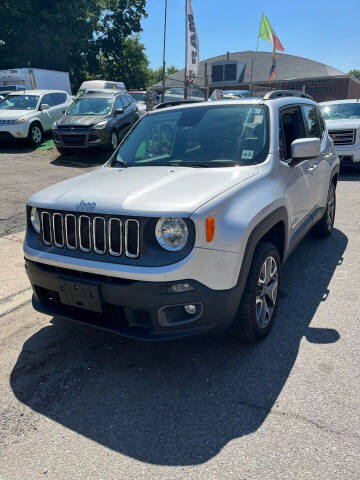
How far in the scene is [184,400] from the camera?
255 centimetres

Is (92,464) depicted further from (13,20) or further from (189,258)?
(13,20)

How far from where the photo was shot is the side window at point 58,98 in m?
13.7

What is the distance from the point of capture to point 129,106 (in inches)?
512

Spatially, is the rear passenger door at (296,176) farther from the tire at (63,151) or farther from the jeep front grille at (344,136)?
the tire at (63,151)

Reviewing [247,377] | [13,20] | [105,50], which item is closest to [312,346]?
[247,377]

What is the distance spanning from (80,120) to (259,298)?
9.61m

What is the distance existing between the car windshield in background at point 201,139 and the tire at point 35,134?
933 centimetres

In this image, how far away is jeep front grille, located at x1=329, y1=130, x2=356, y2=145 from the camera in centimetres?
1018

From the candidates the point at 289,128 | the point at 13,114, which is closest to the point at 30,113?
the point at 13,114

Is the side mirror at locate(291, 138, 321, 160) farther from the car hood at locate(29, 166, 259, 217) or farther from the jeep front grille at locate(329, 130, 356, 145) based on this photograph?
the jeep front grille at locate(329, 130, 356, 145)

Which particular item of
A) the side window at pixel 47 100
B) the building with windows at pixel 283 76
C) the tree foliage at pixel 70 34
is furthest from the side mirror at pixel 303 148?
the building with windows at pixel 283 76

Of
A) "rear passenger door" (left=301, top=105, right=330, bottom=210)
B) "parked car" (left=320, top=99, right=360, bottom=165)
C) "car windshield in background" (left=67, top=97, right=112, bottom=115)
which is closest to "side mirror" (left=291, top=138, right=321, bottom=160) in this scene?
"rear passenger door" (left=301, top=105, right=330, bottom=210)

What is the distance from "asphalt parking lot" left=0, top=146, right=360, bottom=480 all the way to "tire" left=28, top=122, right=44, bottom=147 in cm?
968

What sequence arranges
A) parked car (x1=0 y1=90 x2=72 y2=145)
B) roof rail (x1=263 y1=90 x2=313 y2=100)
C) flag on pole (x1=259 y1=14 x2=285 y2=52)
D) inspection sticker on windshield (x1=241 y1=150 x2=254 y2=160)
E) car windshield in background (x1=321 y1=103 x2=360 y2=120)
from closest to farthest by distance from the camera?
inspection sticker on windshield (x1=241 y1=150 x2=254 y2=160) → roof rail (x1=263 y1=90 x2=313 y2=100) → car windshield in background (x1=321 y1=103 x2=360 y2=120) → parked car (x1=0 y1=90 x2=72 y2=145) → flag on pole (x1=259 y1=14 x2=285 y2=52)
